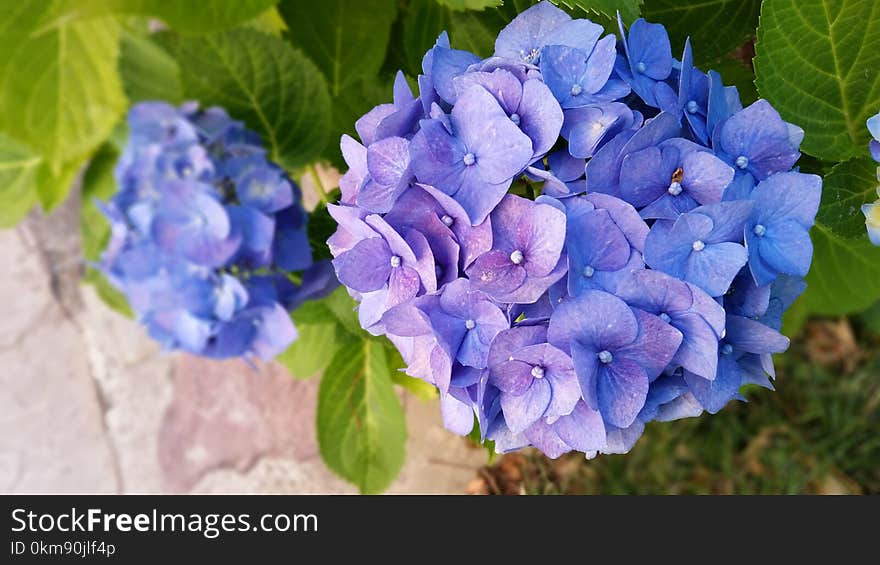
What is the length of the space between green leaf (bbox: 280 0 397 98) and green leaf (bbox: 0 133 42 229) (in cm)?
49

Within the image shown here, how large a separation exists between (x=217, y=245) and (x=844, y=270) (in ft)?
2.48

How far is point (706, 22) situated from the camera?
0.71m

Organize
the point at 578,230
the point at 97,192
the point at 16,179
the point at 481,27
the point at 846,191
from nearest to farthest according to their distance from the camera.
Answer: the point at 578,230
the point at 846,191
the point at 481,27
the point at 16,179
the point at 97,192

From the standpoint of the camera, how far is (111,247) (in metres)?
0.96

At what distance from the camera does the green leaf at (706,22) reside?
2.32 ft

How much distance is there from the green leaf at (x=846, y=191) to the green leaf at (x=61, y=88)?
712 mm

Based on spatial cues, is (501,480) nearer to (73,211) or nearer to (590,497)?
(590,497)

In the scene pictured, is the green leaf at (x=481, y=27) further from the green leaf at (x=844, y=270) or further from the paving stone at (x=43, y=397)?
the paving stone at (x=43, y=397)

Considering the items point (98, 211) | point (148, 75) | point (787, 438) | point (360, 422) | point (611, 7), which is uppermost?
point (611, 7)

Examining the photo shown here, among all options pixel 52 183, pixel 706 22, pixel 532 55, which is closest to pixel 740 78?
pixel 706 22

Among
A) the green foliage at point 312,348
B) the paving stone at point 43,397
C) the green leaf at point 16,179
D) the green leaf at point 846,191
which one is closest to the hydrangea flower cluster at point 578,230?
the green leaf at point 846,191

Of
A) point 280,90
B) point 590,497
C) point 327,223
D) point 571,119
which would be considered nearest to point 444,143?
point 571,119

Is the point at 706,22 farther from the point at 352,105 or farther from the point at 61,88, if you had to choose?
the point at 61,88

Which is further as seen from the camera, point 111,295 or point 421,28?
point 111,295
